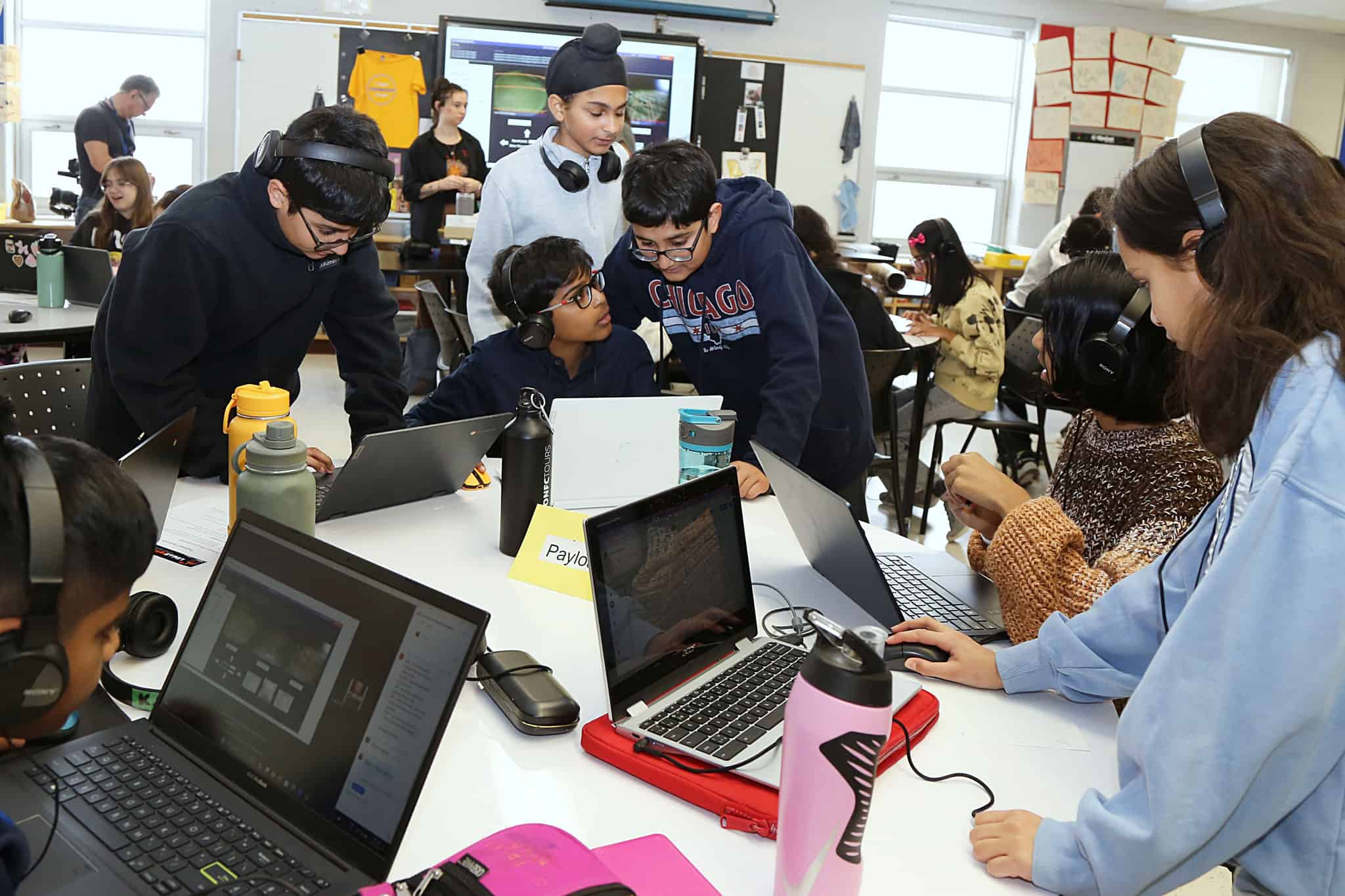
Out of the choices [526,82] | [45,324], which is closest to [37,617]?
[45,324]

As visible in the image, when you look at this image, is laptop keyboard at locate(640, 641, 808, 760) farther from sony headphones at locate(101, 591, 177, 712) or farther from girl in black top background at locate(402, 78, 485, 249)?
girl in black top background at locate(402, 78, 485, 249)

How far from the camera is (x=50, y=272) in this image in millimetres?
3559

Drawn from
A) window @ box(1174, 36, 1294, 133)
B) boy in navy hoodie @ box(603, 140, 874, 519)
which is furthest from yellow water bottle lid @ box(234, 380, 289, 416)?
window @ box(1174, 36, 1294, 133)

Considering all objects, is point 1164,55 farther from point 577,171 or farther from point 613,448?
point 613,448

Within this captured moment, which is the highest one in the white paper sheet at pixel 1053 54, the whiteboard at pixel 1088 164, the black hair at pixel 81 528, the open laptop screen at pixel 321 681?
the white paper sheet at pixel 1053 54

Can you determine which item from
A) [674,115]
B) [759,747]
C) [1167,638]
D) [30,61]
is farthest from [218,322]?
[30,61]

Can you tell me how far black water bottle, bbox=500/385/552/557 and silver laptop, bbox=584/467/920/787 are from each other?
0.42m

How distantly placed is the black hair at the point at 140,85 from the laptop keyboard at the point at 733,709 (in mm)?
6489

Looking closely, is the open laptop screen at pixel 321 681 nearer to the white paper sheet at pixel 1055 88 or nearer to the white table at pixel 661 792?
the white table at pixel 661 792

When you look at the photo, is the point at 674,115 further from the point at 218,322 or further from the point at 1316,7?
the point at 218,322

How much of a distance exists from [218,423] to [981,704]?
1.39 m

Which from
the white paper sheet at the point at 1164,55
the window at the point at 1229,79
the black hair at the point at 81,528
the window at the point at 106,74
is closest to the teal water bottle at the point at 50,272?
the black hair at the point at 81,528

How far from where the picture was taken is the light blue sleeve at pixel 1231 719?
0.85 meters

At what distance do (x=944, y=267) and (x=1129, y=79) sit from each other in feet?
17.9
